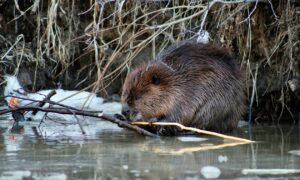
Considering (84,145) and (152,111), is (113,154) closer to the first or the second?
(84,145)

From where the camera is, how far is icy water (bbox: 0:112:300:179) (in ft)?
10.6

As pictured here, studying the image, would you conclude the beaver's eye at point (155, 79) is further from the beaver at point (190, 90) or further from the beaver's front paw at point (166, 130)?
the beaver's front paw at point (166, 130)

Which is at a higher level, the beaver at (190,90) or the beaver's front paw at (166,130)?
the beaver at (190,90)

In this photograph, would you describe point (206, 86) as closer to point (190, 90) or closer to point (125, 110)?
point (190, 90)

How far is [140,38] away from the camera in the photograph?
6332 millimetres

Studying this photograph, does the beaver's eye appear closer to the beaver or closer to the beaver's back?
the beaver

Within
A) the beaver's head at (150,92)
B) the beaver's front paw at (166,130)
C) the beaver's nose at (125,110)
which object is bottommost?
the beaver's front paw at (166,130)

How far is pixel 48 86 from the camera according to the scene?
6508mm

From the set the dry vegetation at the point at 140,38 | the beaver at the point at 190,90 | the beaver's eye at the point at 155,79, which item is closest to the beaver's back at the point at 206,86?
the beaver at the point at 190,90

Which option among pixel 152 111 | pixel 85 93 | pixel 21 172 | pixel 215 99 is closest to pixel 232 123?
pixel 215 99

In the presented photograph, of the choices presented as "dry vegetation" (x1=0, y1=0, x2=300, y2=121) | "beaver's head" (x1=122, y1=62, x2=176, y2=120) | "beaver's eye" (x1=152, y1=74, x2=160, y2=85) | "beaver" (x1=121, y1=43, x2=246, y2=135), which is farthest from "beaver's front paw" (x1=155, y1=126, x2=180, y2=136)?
"dry vegetation" (x1=0, y1=0, x2=300, y2=121)

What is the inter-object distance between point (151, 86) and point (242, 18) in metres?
1.12

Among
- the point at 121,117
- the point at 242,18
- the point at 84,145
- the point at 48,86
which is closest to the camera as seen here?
the point at 84,145

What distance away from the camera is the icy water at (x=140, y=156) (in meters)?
3.24
